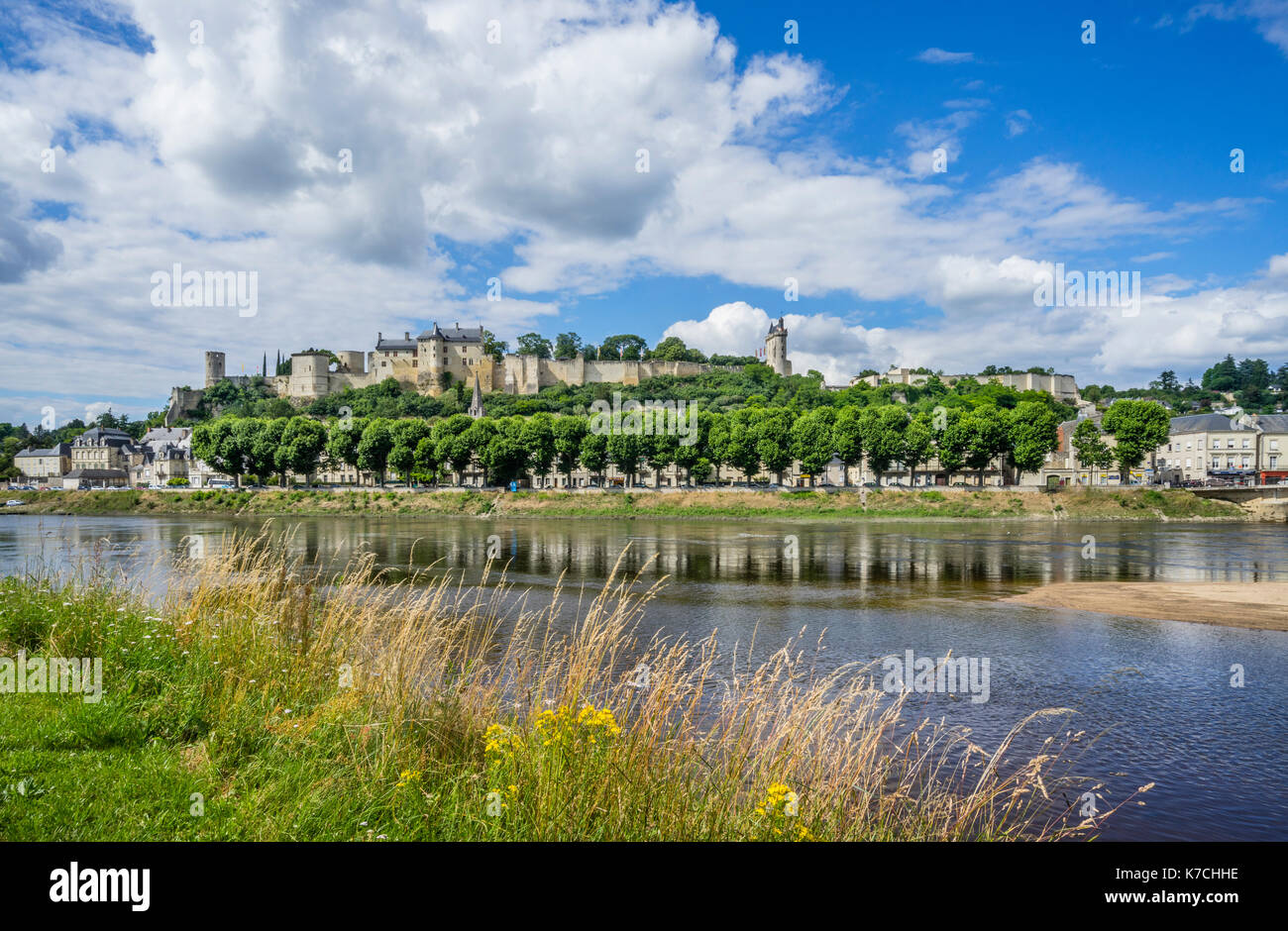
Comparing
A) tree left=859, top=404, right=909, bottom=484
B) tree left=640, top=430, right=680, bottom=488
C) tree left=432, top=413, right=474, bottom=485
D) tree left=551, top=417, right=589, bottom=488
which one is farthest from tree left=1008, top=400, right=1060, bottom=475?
tree left=432, top=413, right=474, bottom=485

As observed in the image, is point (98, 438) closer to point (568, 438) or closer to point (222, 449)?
point (222, 449)

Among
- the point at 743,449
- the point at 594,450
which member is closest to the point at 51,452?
the point at 594,450

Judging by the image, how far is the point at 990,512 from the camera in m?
61.0

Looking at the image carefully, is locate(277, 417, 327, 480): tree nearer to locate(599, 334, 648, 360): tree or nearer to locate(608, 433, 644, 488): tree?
locate(608, 433, 644, 488): tree

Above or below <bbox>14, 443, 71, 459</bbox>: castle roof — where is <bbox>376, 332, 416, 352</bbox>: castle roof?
above

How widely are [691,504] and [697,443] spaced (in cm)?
1325

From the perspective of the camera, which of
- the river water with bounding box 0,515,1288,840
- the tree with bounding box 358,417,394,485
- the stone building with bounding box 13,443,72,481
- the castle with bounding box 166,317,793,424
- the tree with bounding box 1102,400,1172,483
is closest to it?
the river water with bounding box 0,515,1288,840

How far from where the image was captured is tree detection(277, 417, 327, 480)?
3071 inches

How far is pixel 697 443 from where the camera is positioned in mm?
77125

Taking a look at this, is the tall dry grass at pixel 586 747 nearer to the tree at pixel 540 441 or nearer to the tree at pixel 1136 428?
the tree at pixel 540 441

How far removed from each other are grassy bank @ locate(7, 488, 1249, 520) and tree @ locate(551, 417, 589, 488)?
29.2ft
